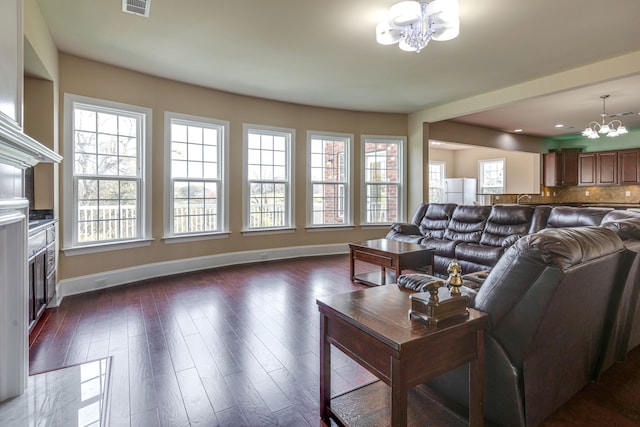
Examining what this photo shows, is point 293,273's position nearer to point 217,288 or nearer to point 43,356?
point 217,288

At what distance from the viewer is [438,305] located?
4.23 ft

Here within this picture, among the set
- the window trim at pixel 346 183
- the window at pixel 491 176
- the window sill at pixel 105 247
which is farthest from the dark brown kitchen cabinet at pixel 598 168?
the window sill at pixel 105 247

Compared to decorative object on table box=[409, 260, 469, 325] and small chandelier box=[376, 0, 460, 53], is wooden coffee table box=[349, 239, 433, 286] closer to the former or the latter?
small chandelier box=[376, 0, 460, 53]

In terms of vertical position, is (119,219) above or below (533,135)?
below

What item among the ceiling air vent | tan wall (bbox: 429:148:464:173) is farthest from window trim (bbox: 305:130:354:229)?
tan wall (bbox: 429:148:464:173)

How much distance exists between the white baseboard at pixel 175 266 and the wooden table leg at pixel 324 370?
10.7 feet

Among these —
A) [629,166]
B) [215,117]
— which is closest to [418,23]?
[215,117]

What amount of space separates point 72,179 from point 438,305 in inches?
169

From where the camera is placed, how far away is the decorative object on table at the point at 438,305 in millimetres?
1284

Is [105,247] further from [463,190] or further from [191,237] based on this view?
[463,190]

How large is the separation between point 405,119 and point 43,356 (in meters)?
6.41

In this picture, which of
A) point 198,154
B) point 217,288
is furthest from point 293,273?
point 198,154

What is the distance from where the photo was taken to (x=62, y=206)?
3781mm

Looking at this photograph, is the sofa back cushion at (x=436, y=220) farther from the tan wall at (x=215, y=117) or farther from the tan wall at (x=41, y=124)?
the tan wall at (x=41, y=124)
